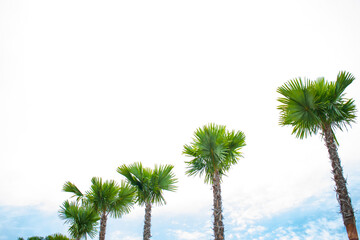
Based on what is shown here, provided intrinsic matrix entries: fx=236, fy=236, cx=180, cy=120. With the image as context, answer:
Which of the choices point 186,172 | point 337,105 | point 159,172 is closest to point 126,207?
point 159,172

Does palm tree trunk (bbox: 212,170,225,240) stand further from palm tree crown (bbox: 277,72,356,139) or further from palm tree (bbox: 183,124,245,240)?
palm tree crown (bbox: 277,72,356,139)

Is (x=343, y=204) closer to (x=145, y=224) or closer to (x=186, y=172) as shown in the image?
(x=186, y=172)

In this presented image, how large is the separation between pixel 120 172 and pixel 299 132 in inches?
362

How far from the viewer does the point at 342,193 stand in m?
7.77

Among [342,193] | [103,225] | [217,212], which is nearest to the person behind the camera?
[342,193]

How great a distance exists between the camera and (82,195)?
1387cm

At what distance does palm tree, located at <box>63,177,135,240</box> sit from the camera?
13438mm

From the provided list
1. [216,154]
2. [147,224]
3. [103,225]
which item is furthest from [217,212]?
[103,225]

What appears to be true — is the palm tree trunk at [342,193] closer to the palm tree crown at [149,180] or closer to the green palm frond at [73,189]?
the palm tree crown at [149,180]

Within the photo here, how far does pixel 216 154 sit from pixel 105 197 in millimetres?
7204

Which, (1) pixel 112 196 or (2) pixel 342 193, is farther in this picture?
(1) pixel 112 196

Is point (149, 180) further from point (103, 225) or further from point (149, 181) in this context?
point (103, 225)

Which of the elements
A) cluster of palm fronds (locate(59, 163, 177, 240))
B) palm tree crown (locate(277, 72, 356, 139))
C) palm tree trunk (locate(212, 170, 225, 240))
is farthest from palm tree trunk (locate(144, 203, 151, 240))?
palm tree crown (locate(277, 72, 356, 139))

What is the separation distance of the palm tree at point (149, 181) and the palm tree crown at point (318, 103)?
22.3 ft
